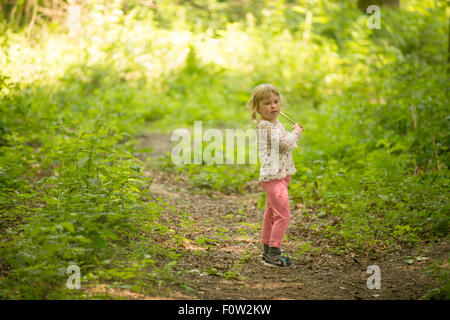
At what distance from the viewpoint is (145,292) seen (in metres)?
3.37

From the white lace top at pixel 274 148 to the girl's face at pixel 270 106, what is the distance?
7 centimetres

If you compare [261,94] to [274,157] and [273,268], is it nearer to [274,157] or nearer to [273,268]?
[274,157]

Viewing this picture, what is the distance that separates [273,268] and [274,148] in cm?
114

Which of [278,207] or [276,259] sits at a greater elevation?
[278,207]

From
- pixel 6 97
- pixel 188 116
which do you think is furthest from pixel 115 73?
pixel 6 97

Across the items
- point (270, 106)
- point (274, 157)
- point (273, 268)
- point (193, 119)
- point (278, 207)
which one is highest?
point (193, 119)

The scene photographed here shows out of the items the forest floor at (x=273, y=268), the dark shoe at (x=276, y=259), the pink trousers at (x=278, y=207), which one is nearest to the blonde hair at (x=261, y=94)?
the pink trousers at (x=278, y=207)

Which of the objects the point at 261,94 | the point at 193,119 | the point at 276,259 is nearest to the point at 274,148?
the point at 261,94

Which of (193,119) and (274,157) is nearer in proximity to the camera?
(274,157)

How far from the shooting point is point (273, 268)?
447cm

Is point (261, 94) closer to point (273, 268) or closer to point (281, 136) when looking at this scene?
point (281, 136)

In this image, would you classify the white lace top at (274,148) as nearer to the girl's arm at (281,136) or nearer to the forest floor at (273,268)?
the girl's arm at (281,136)

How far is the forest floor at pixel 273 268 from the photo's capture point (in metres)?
3.77

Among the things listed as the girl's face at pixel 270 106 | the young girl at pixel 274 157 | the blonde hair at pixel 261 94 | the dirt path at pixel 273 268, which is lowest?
the dirt path at pixel 273 268
